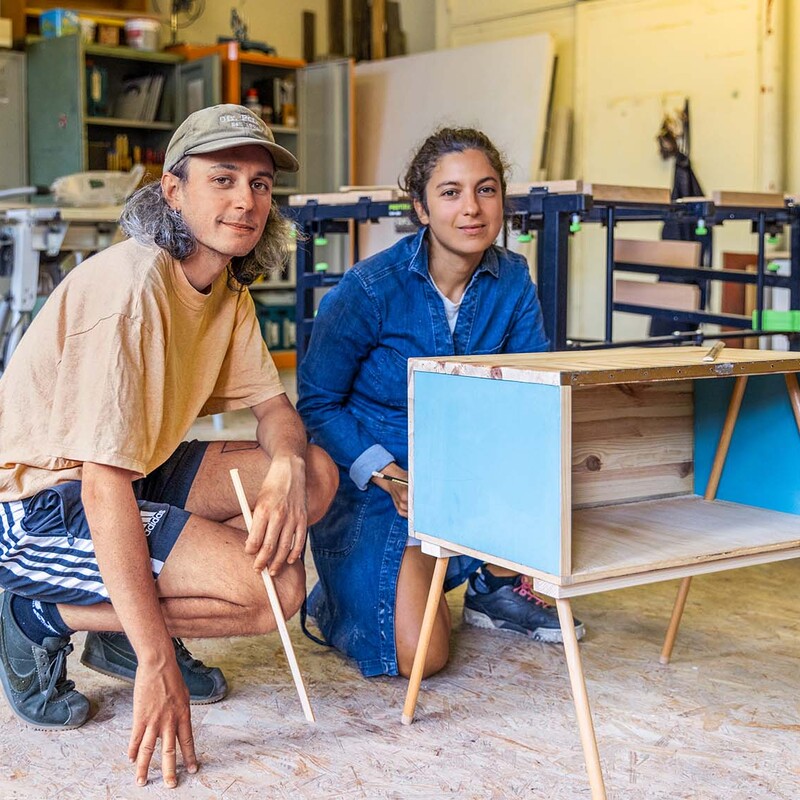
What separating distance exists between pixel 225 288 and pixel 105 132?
588 centimetres

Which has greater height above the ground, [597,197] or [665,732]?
[597,197]

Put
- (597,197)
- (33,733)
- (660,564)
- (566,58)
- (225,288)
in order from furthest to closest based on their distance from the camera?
(566,58) → (597,197) → (225,288) → (33,733) → (660,564)

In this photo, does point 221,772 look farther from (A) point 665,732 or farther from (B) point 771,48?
(B) point 771,48

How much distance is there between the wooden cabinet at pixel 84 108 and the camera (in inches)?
266

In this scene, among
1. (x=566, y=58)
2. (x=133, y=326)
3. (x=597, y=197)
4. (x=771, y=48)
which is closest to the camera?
(x=133, y=326)

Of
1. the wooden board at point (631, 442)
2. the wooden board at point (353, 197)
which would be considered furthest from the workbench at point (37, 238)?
the wooden board at point (631, 442)

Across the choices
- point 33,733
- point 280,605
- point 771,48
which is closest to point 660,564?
point 280,605

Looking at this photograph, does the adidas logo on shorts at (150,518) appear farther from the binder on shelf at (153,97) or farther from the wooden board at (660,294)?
the binder on shelf at (153,97)

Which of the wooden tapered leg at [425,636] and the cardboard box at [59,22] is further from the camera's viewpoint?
the cardboard box at [59,22]

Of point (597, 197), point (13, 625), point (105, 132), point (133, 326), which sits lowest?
point (13, 625)

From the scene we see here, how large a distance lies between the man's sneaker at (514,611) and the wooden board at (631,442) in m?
0.43

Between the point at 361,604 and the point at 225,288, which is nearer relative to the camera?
the point at 225,288

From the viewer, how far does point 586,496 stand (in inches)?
73.1

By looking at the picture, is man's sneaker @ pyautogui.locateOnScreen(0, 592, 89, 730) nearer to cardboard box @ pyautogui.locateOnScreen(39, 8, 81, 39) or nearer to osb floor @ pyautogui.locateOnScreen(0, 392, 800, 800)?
osb floor @ pyautogui.locateOnScreen(0, 392, 800, 800)
